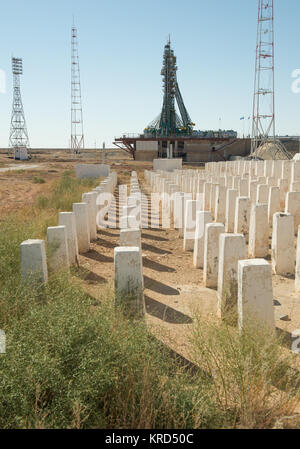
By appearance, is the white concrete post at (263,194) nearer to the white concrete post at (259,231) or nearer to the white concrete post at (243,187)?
the white concrete post at (243,187)

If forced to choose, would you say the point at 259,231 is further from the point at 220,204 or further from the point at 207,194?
the point at 207,194

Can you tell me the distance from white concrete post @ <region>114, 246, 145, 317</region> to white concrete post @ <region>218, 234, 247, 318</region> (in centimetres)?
94

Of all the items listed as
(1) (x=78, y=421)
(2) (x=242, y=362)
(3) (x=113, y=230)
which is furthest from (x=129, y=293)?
(3) (x=113, y=230)

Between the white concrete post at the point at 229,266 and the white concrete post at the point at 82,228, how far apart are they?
11.2 ft

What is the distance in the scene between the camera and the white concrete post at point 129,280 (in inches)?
155

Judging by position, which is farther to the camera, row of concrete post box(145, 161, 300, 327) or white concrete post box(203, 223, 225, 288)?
white concrete post box(203, 223, 225, 288)

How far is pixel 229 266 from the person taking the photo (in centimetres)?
423

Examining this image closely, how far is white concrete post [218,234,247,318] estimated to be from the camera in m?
4.15

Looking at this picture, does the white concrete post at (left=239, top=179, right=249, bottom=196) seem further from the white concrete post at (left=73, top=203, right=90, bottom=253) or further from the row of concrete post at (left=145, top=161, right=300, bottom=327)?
the white concrete post at (left=73, top=203, right=90, bottom=253)

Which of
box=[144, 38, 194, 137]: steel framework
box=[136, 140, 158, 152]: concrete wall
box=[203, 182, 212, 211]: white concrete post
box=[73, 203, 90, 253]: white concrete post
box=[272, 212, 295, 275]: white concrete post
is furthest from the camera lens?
box=[144, 38, 194, 137]: steel framework

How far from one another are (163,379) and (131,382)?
0.22 meters

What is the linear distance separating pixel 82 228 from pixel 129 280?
3288mm

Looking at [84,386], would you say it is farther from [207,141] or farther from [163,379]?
[207,141]

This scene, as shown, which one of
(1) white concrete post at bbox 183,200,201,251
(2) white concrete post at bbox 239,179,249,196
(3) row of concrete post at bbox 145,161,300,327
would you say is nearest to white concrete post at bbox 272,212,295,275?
(3) row of concrete post at bbox 145,161,300,327
